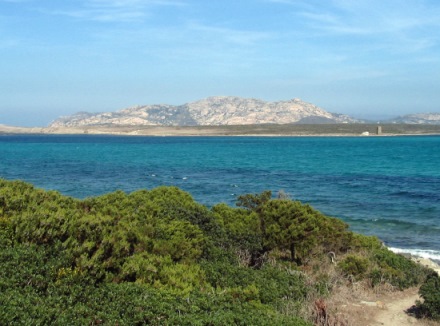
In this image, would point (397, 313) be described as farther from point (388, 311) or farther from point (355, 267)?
point (355, 267)

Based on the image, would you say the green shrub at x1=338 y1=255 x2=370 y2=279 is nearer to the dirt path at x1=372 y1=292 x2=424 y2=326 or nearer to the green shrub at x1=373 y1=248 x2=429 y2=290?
the green shrub at x1=373 y1=248 x2=429 y2=290

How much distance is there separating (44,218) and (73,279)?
1.58 m

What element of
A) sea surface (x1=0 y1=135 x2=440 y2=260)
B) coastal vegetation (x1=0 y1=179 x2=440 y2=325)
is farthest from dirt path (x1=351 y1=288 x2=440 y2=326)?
sea surface (x1=0 y1=135 x2=440 y2=260)

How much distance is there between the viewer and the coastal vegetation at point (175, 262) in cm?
630

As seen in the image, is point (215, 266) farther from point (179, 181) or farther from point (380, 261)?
point (179, 181)

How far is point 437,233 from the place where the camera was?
2336cm

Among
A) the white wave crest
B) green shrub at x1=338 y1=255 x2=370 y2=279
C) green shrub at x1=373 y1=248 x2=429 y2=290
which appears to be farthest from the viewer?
the white wave crest

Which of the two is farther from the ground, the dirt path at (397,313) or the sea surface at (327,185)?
the dirt path at (397,313)

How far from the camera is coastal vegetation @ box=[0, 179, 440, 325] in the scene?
20.7ft

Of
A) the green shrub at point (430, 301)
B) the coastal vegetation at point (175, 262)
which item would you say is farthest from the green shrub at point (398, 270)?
the green shrub at point (430, 301)

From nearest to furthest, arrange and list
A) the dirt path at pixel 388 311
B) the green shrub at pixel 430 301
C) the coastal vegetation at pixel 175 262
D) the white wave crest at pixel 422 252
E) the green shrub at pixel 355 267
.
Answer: the coastal vegetation at pixel 175 262
the dirt path at pixel 388 311
the green shrub at pixel 430 301
the green shrub at pixel 355 267
the white wave crest at pixel 422 252

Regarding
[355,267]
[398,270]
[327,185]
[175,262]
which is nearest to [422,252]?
[398,270]

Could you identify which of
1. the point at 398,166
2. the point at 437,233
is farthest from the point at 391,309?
the point at 398,166

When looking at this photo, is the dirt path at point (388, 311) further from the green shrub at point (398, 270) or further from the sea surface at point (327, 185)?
the sea surface at point (327, 185)
